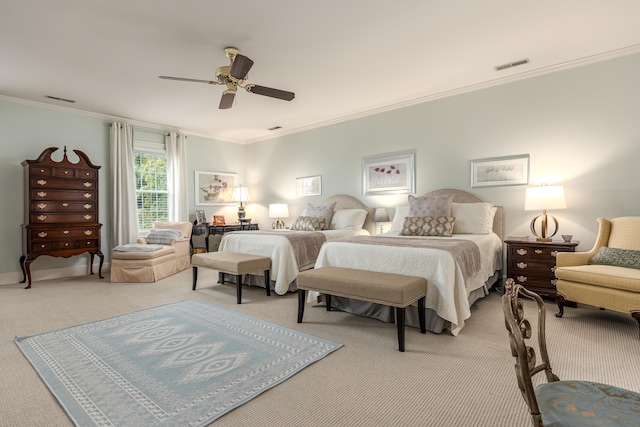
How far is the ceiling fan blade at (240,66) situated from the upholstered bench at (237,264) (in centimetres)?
196

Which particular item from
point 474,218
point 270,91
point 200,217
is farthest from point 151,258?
point 474,218

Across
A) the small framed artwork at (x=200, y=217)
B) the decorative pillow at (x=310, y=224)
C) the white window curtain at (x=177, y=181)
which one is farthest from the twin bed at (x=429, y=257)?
the white window curtain at (x=177, y=181)

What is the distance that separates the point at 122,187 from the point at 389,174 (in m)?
4.57

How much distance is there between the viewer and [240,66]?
3.00 m

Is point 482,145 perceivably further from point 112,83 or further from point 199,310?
point 112,83

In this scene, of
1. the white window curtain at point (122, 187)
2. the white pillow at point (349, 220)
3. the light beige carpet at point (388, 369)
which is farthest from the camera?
the white window curtain at point (122, 187)

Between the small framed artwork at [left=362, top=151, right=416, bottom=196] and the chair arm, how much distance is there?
225 centimetres

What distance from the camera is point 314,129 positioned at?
644 cm

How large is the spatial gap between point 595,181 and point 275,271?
3.83 meters

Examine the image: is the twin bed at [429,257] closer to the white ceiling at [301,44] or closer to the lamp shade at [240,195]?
the white ceiling at [301,44]

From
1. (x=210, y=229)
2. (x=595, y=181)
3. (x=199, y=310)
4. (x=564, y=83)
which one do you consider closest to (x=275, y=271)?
(x=199, y=310)

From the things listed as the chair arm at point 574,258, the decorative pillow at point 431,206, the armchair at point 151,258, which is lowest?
the armchair at point 151,258

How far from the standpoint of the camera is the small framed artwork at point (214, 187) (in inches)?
273

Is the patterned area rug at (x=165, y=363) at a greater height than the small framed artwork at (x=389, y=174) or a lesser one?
lesser
